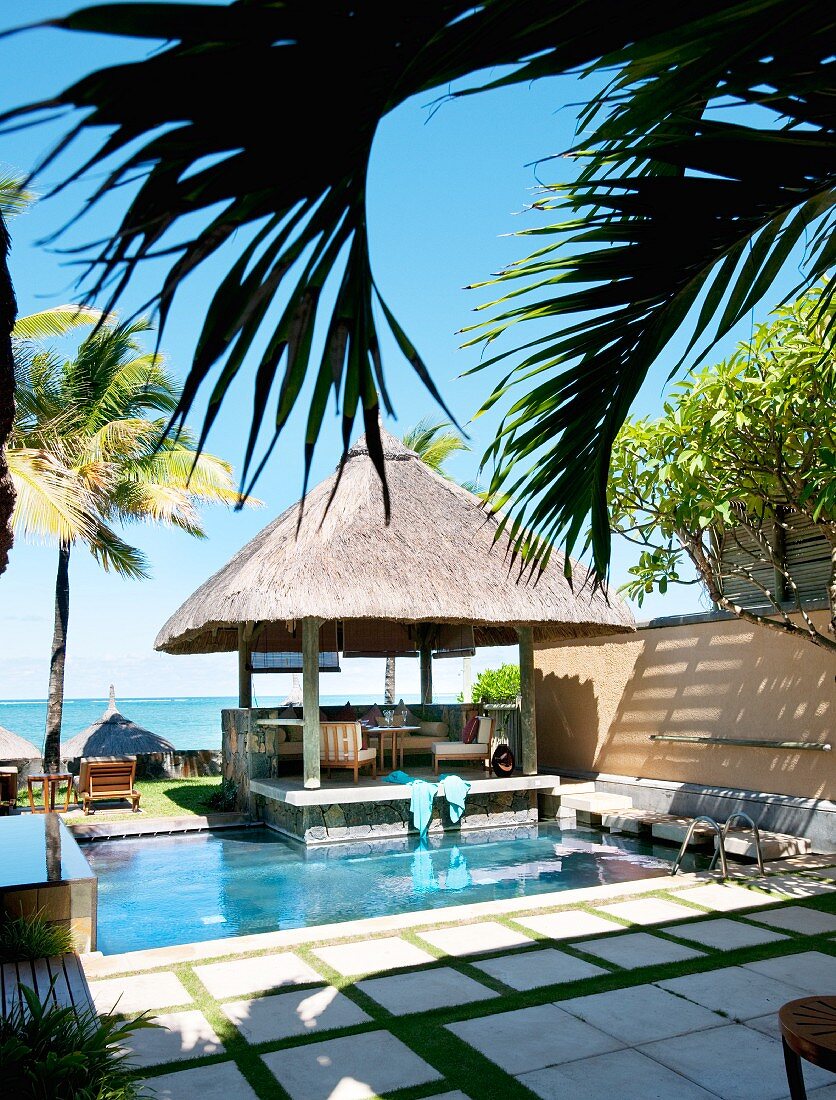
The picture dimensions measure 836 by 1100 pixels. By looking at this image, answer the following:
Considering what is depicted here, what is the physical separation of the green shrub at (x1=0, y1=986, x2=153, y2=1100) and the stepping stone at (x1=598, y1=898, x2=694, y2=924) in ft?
11.2

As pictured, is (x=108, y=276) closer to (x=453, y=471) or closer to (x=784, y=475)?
(x=784, y=475)

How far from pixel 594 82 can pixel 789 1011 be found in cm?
262

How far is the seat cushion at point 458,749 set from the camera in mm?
11070

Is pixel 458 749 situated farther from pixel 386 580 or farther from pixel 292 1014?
pixel 292 1014

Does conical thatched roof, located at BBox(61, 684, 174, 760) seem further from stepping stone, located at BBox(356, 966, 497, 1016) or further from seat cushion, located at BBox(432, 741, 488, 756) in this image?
stepping stone, located at BBox(356, 966, 497, 1016)

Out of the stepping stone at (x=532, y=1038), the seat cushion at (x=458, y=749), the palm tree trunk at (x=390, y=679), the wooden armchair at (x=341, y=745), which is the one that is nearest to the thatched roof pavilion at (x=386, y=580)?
the wooden armchair at (x=341, y=745)

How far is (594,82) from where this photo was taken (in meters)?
2.20

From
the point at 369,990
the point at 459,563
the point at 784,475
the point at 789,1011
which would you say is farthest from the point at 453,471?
the point at 789,1011

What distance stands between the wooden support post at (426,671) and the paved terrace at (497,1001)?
8.73 metres

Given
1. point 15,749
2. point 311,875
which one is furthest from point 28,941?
point 15,749

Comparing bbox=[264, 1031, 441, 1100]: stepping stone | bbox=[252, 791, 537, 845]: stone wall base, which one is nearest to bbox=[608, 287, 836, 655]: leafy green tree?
bbox=[264, 1031, 441, 1100]: stepping stone

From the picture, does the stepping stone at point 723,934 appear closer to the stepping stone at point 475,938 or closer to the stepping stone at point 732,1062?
the stepping stone at point 475,938

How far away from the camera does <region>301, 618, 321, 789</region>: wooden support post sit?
968 cm

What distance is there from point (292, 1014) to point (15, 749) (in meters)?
9.81
